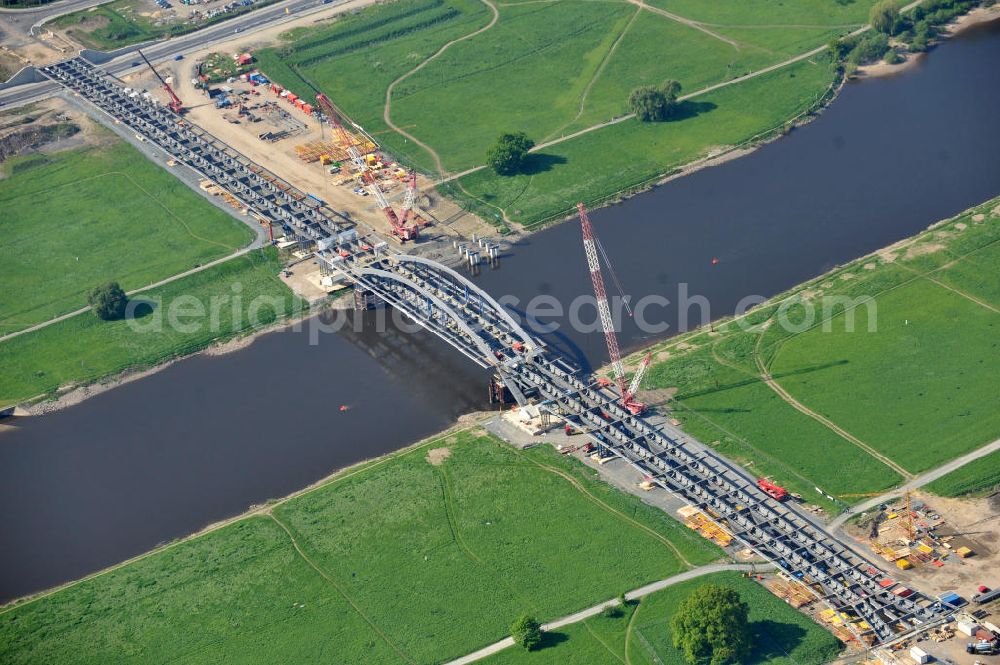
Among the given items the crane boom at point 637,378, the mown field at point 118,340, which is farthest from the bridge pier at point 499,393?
the mown field at point 118,340

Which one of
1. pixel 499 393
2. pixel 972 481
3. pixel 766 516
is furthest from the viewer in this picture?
pixel 499 393

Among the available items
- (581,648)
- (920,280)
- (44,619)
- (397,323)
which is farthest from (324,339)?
(920,280)

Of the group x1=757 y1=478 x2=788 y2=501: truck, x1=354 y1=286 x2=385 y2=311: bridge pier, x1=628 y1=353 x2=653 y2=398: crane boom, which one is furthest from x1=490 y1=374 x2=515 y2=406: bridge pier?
x1=757 y1=478 x2=788 y2=501: truck

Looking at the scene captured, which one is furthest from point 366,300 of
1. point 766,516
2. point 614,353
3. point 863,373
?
point 766,516

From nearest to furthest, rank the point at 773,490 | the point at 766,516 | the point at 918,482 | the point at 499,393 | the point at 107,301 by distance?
the point at 766,516 → the point at 773,490 → the point at 918,482 → the point at 499,393 → the point at 107,301

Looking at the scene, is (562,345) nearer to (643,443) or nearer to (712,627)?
(643,443)
